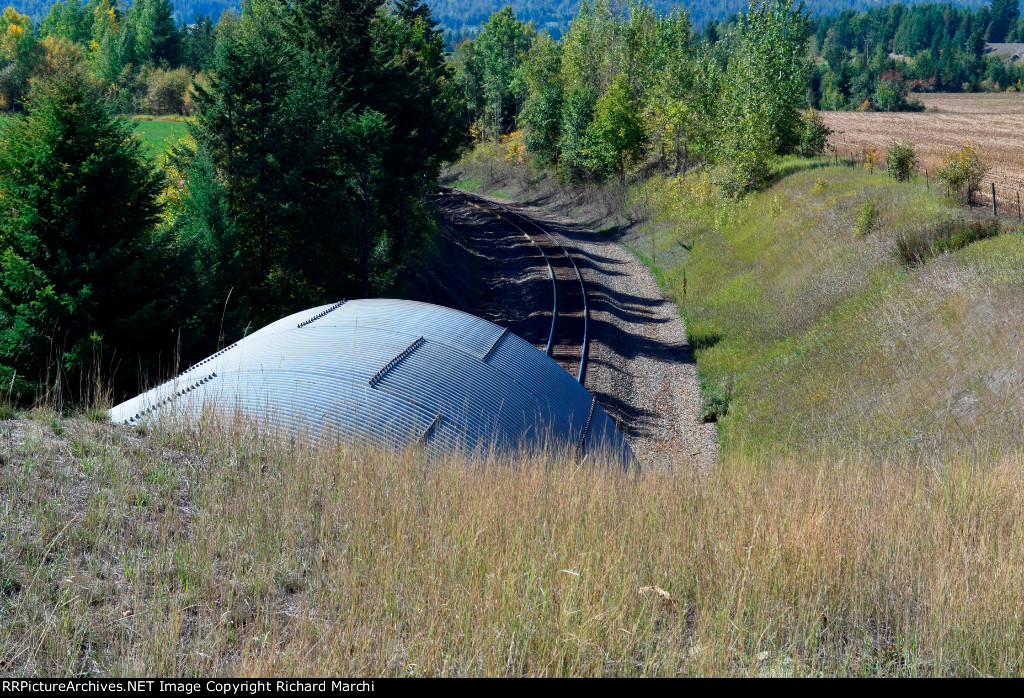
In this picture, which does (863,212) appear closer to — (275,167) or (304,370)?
(275,167)

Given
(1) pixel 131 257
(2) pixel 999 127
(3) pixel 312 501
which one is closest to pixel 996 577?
(3) pixel 312 501

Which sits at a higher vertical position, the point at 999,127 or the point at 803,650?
the point at 999,127

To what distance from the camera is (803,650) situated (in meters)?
4.64

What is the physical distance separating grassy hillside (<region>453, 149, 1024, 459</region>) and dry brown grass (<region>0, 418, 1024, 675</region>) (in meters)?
2.46

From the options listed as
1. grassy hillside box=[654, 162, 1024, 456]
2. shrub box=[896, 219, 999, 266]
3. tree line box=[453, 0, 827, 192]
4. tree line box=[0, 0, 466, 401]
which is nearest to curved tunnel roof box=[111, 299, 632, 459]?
tree line box=[0, 0, 466, 401]

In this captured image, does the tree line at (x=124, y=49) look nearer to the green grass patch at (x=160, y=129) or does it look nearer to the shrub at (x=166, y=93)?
the shrub at (x=166, y=93)

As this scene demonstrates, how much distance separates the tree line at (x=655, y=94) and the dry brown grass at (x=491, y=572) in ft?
118

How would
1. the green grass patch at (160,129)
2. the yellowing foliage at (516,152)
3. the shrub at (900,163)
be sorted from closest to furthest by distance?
1. the shrub at (900,163)
2. the green grass patch at (160,129)
3. the yellowing foliage at (516,152)

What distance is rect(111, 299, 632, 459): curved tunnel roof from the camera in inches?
385

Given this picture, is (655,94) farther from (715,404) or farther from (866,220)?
(715,404)

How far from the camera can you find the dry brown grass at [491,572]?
4391 millimetres

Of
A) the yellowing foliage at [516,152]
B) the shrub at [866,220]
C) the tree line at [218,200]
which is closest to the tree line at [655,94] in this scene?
the yellowing foliage at [516,152]

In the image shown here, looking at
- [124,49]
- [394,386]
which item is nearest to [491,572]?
[394,386]
